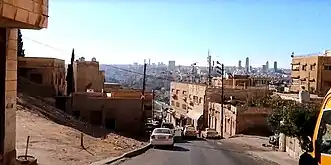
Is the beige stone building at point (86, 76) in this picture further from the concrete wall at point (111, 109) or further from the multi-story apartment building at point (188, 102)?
the concrete wall at point (111, 109)

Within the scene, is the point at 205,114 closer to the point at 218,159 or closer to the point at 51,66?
the point at 51,66

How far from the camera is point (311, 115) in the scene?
26.1 m

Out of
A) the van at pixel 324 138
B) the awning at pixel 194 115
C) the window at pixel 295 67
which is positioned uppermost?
the window at pixel 295 67

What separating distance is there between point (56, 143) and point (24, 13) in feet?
41.0

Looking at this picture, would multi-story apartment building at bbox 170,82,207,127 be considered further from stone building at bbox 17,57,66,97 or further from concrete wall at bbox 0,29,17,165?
concrete wall at bbox 0,29,17,165

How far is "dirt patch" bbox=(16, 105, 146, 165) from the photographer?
19.5m

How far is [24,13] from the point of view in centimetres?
1126

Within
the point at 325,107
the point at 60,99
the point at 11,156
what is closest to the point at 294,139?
the point at 11,156

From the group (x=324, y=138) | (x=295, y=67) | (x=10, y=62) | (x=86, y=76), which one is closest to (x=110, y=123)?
(x=86, y=76)

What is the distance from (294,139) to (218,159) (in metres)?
6.31

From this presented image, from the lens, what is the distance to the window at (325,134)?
7520 mm

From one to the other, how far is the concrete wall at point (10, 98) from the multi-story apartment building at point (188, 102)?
58.2 m

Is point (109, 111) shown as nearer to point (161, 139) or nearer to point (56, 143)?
point (161, 139)

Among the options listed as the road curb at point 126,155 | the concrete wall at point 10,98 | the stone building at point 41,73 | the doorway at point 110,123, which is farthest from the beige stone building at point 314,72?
the concrete wall at point 10,98
